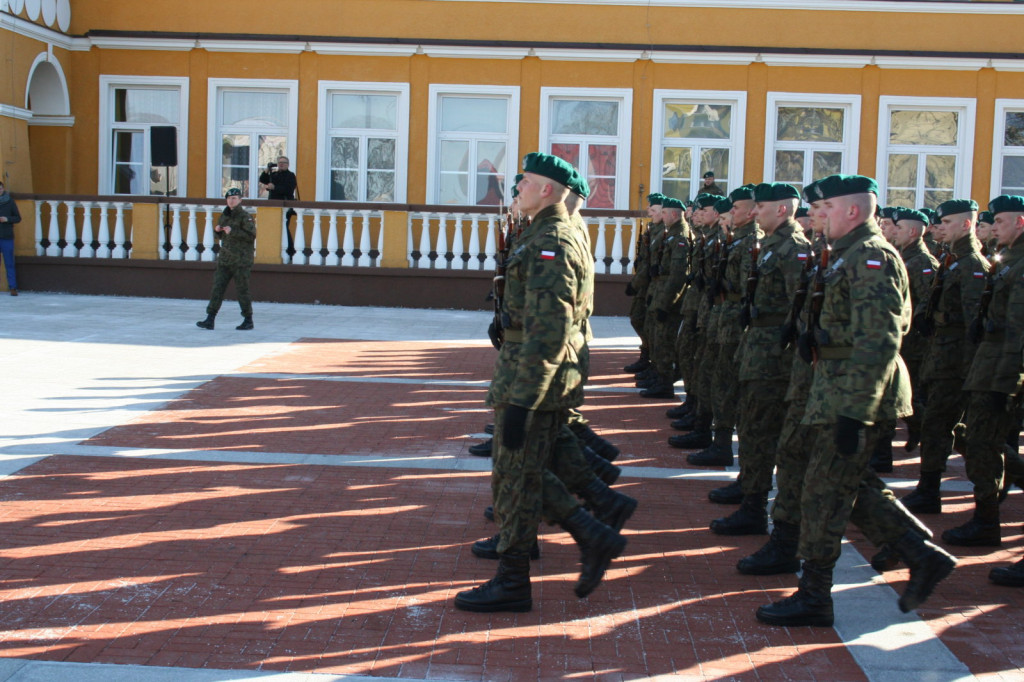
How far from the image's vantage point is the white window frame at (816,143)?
66.6ft

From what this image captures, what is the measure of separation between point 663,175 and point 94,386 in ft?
42.6

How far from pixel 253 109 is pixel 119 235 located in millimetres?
3755

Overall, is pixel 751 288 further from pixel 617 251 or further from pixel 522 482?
pixel 617 251

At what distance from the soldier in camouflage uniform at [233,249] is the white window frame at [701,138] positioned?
28.5 feet

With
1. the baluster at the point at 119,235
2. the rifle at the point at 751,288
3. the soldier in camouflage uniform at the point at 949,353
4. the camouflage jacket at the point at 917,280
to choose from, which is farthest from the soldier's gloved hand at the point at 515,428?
the baluster at the point at 119,235

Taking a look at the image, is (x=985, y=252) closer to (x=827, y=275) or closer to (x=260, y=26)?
(x=827, y=275)

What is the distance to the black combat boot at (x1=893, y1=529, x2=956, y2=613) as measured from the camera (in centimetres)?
498

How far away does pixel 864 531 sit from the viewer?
208 inches

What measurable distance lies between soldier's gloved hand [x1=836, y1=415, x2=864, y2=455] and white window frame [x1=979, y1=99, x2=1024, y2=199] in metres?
17.3

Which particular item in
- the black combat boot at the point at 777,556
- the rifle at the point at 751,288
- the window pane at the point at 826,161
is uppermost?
the window pane at the point at 826,161

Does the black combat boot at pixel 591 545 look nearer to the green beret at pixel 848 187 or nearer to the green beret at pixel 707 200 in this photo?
the green beret at pixel 848 187

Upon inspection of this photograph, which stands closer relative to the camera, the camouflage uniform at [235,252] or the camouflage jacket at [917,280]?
the camouflage jacket at [917,280]

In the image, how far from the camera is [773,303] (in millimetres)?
6449

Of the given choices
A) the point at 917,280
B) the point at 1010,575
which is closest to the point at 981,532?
the point at 1010,575
